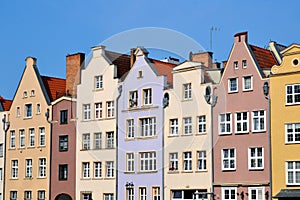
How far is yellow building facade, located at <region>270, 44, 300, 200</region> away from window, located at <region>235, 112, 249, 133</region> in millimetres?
2257

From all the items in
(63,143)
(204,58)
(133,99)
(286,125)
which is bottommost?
(63,143)

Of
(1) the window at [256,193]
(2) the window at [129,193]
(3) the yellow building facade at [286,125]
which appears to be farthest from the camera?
(2) the window at [129,193]

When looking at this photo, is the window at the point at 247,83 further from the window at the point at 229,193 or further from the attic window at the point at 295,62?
the window at the point at 229,193

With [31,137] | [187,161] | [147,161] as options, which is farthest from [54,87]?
[187,161]

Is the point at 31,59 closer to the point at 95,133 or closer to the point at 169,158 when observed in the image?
the point at 95,133

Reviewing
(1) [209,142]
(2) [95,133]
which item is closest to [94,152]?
(2) [95,133]

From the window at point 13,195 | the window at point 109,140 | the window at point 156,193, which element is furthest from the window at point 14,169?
the window at point 156,193

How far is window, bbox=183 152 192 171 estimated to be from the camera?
2166 inches

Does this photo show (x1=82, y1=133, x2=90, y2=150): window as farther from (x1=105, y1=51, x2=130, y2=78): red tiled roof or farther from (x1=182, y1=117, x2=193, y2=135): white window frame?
(x1=182, y1=117, x2=193, y2=135): white window frame

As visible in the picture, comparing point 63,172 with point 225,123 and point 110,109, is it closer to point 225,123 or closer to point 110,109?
point 110,109

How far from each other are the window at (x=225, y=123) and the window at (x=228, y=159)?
4.78 ft

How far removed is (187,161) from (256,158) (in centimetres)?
659

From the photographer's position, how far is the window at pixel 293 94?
161 feet

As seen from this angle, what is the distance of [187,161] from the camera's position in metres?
55.2
